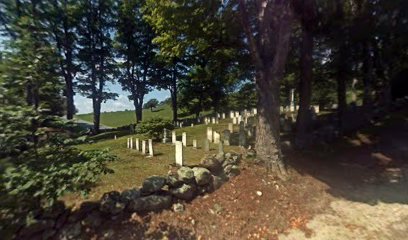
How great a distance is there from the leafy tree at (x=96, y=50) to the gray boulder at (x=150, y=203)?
3331 centimetres

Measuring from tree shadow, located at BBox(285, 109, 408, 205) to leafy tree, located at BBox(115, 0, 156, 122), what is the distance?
29014 millimetres

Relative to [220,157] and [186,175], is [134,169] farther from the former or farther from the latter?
[220,157]

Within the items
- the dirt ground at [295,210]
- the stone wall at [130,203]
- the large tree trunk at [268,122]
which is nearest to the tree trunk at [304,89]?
the dirt ground at [295,210]

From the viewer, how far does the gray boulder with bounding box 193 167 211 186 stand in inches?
375

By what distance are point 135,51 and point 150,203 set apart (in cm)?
3717

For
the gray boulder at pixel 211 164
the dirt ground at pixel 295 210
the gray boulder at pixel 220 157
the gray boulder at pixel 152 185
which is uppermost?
the gray boulder at pixel 220 157

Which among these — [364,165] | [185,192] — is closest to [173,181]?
[185,192]

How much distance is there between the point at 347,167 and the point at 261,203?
5413mm

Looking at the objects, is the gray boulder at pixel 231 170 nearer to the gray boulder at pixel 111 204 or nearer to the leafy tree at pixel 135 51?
the gray boulder at pixel 111 204

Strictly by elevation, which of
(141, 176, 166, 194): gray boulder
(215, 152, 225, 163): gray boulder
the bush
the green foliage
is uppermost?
the bush

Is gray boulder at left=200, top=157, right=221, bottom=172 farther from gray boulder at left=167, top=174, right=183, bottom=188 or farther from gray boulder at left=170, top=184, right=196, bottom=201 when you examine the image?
gray boulder at left=167, top=174, right=183, bottom=188

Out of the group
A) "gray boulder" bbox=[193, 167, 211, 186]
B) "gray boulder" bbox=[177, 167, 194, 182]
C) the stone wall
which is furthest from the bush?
"gray boulder" bbox=[177, 167, 194, 182]

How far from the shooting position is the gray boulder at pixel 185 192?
353 inches

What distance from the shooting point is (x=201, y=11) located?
42.3 feet
